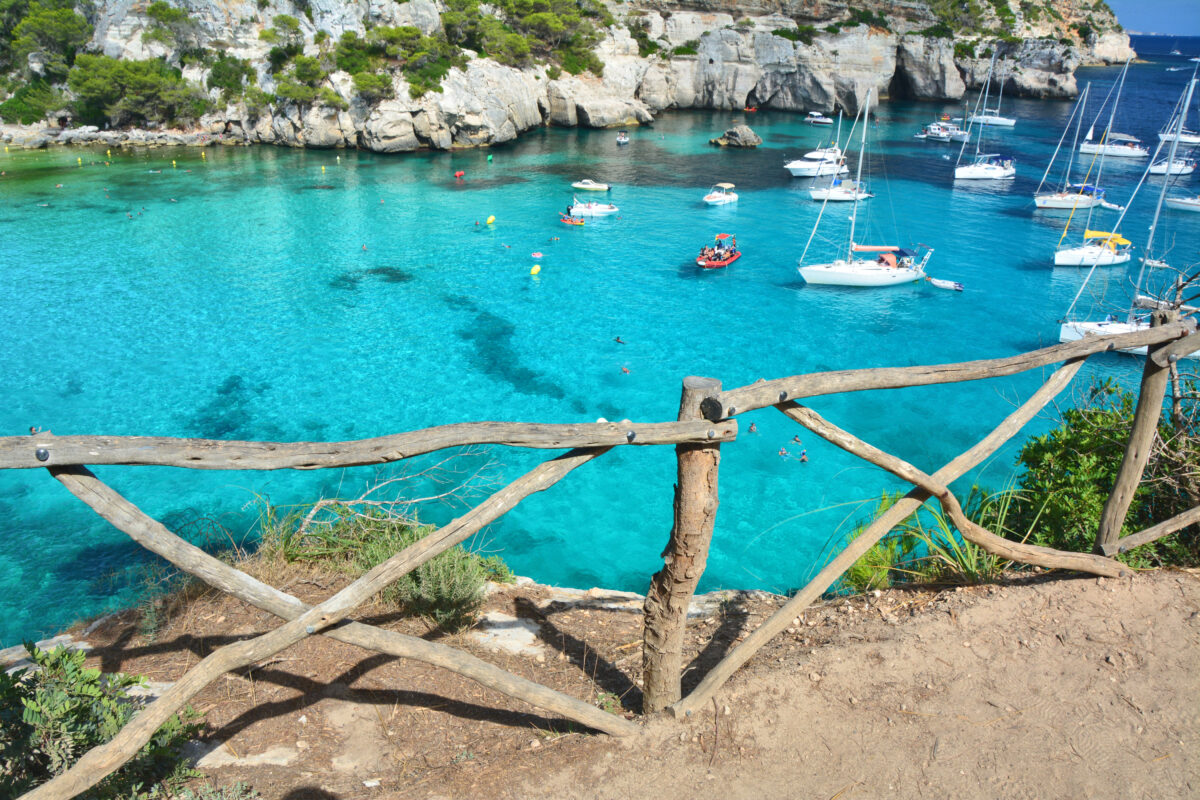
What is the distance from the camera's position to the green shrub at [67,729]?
3.13 m

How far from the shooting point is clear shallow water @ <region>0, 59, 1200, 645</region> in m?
14.8

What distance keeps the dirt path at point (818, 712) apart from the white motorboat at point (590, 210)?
99.8ft

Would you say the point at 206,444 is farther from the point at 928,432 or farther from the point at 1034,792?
the point at 928,432

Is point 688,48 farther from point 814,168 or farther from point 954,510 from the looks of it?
Result: point 954,510

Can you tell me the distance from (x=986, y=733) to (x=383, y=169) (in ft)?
143

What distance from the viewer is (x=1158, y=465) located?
17.2 feet

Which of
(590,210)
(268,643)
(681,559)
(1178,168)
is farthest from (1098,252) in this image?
(268,643)

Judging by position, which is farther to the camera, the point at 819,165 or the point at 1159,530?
the point at 819,165

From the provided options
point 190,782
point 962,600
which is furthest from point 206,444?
point 962,600

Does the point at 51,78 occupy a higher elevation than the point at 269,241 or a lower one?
higher

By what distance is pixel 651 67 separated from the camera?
198 ft

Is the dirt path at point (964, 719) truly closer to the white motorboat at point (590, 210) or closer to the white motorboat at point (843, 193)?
the white motorboat at point (590, 210)

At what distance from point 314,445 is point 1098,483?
18.9 feet

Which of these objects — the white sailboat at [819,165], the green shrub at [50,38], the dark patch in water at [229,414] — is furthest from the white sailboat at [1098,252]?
the green shrub at [50,38]
